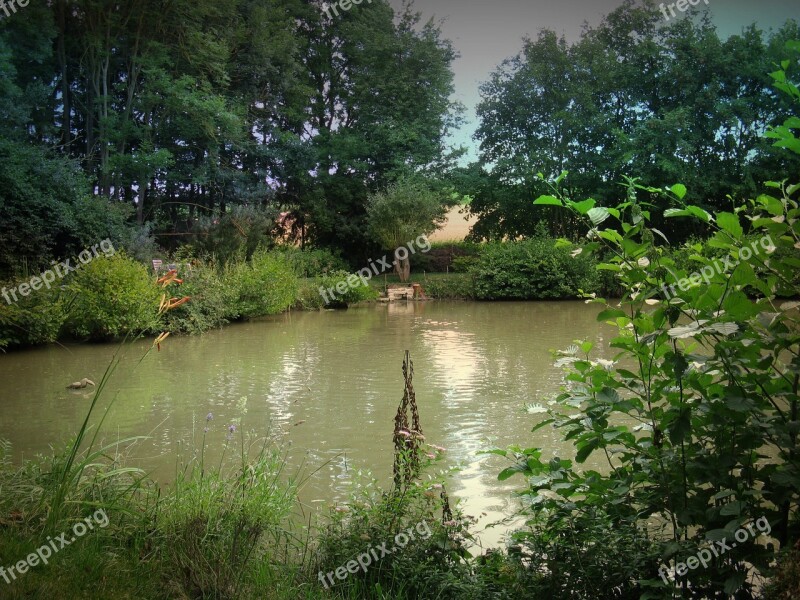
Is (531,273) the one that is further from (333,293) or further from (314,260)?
(314,260)

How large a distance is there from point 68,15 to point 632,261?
963 inches

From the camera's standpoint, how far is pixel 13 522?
3176 mm

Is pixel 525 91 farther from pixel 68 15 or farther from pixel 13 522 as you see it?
pixel 13 522

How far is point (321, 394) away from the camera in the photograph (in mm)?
8391

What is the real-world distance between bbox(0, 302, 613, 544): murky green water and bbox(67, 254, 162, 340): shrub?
0.45 metres

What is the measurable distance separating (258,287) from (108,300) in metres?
4.49

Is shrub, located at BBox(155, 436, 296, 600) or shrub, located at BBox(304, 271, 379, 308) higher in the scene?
shrub, located at BBox(304, 271, 379, 308)

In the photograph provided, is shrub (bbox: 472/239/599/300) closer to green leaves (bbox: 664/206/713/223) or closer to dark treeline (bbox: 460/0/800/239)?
dark treeline (bbox: 460/0/800/239)

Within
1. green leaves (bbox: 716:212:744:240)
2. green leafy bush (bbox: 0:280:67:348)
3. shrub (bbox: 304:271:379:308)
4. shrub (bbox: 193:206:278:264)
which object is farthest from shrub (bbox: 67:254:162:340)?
green leaves (bbox: 716:212:744:240)

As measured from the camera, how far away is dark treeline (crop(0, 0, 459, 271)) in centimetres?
1864

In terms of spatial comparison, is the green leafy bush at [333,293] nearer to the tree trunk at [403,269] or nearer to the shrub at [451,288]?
the shrub at [451,288]

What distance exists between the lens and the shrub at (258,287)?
16.0m

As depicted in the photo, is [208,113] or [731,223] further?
[208,113]

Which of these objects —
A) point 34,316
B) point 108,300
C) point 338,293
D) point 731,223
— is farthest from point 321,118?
point 731,223
